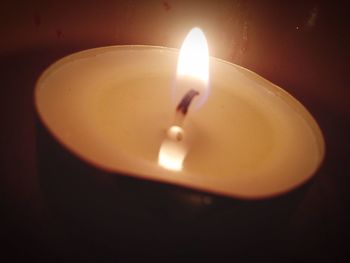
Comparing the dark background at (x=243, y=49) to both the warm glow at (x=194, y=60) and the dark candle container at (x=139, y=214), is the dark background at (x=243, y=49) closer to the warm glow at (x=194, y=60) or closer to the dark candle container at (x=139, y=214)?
the dark candle container at (x=139, y=214)

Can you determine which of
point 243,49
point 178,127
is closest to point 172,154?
point 178,127

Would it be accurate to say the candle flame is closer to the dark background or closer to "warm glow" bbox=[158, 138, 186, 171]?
"warm glow" bbox=[158, 138, 186, 171]

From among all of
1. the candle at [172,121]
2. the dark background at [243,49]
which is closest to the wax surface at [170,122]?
the candle at [172,121]

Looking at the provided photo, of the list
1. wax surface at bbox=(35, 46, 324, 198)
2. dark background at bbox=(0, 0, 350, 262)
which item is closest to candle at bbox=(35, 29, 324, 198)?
wax surface at bbox=(35, 46, 324, 198)

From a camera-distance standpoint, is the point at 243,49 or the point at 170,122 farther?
the point at 243,49

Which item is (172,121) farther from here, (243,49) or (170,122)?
(243,49)

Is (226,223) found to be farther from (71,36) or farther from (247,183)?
(71,36)

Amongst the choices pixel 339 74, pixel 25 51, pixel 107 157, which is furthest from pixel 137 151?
pixel 339 74
